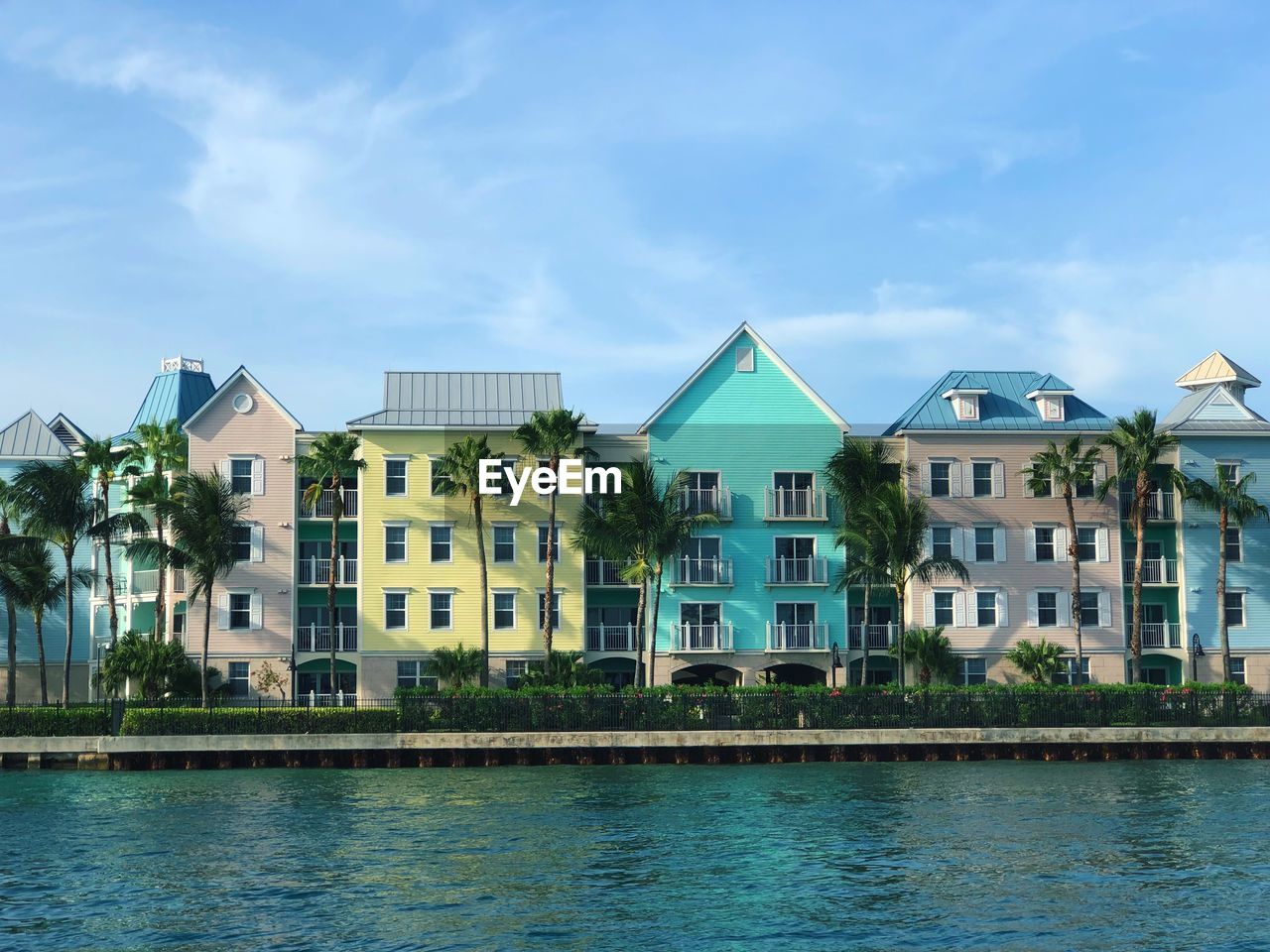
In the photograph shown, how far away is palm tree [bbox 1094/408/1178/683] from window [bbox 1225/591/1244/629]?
5055mm

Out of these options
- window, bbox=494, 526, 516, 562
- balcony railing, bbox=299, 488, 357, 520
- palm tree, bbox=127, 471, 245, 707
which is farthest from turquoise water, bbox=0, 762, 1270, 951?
balcony railing, bbox=299, 488, 357, 520

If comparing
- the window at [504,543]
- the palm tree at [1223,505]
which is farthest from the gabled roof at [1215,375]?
the window at [504,543]

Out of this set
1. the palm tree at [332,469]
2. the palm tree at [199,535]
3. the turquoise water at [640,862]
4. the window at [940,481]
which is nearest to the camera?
the turquoise water at [640,862]

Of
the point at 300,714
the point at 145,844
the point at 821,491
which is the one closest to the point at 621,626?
the point at 821,491

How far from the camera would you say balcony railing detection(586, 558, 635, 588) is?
64.8 metres

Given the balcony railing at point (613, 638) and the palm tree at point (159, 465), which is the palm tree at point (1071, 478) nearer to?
the balcony railing at point (613, 638)

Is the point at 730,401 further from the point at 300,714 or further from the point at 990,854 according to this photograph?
the point at 990,854

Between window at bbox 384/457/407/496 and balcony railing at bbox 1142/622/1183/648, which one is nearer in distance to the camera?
window at bbox 384/457/407/496

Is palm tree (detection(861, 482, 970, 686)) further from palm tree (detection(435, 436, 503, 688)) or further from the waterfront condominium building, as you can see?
palm tree (detection(435, 436, 503, 688))

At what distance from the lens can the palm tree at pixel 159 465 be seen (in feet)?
203

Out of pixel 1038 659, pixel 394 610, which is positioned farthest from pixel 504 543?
pixel 1038 659

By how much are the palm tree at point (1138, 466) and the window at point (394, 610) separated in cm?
3051

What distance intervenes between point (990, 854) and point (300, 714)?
87.3 ft

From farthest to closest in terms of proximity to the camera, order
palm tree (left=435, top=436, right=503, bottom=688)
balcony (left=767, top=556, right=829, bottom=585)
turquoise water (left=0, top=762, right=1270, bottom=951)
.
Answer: balcony (left=767, top=556, right=829, bottom=585) → palm tree (left=435, top=436, right=503, bottom=688) → turquoise water (left=0, top=762, right=1270, bottom=951)
